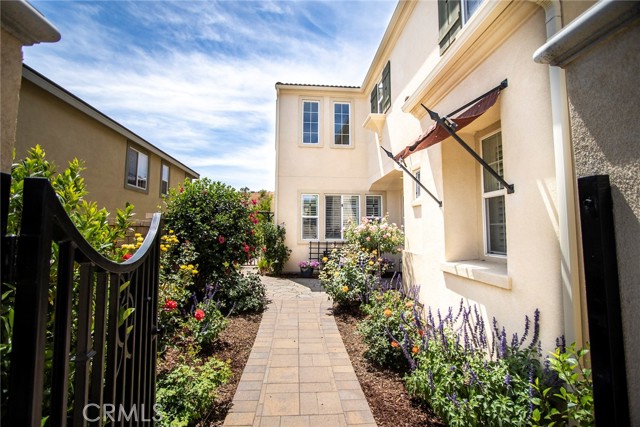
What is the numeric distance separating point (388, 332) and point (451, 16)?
4972 millimetres

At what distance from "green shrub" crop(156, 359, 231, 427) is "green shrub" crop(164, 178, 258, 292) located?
329cm

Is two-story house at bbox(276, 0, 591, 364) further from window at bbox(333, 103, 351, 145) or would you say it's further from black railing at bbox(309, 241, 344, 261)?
black railing at bbox(309, 241, 344, 261)

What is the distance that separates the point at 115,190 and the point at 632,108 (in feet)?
43.8

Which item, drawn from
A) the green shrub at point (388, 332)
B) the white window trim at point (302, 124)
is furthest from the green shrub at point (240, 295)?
the white window trim at point (302, 124)

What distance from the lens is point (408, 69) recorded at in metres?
7.17

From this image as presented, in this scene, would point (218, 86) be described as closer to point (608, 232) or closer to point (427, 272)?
point (427, 272)

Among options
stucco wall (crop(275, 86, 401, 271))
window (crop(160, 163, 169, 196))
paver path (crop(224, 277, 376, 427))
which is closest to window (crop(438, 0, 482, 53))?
paver path (crop(224, 277, 376, 427))

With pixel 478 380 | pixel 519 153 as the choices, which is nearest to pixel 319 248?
pixel 519 153

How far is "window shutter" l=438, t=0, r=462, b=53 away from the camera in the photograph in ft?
15.3

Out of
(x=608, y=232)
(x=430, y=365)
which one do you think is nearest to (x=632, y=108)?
(x=608, y=232)

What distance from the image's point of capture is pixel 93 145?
9.91m

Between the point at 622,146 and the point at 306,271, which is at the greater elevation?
the point at 622,146

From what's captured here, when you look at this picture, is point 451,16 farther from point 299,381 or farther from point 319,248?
point 319,248

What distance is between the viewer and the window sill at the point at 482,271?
10.4 feet
